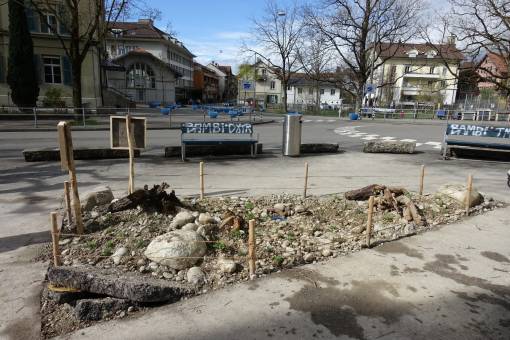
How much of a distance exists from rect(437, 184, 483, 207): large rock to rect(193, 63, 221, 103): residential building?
262 ft

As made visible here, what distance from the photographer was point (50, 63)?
29.3 meters

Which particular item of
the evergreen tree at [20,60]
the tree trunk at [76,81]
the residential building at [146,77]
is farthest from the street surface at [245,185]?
the residential building at [146,77]

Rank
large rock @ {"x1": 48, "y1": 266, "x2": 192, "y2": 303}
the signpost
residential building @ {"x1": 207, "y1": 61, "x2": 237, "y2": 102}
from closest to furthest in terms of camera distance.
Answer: large rock @ {"x1": 48, "y1": 266, "x2": 192, "y2": 303} < the signpost < residential building @ {"x1": 207, "y1": 61, "x2": 237, "y2": 102}

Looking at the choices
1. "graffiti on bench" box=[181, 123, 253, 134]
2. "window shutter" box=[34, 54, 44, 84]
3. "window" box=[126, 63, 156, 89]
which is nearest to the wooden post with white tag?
"graffiti on bench" box=[181, 123, 253, 134]

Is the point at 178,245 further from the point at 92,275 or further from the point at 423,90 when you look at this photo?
the point at 423,90

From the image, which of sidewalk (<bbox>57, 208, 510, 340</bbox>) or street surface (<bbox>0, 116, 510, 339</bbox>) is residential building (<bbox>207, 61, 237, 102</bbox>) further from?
sidewalk (<bbox>57, 208, 510, 340</bbox>)

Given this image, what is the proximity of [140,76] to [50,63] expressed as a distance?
2906cm

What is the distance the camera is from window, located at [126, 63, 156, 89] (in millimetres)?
56969

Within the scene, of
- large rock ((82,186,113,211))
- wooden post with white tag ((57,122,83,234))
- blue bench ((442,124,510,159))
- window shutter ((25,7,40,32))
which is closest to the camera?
wooden post with white tag ((57,122,83,234))

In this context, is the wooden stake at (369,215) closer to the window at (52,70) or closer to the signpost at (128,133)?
the signpost at (128,133)

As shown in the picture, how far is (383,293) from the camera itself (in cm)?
380

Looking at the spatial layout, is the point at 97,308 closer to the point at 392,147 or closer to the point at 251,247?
the point at 251,247

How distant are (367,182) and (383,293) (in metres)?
5.17

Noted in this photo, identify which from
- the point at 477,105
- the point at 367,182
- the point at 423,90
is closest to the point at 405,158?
the point at 367,182
